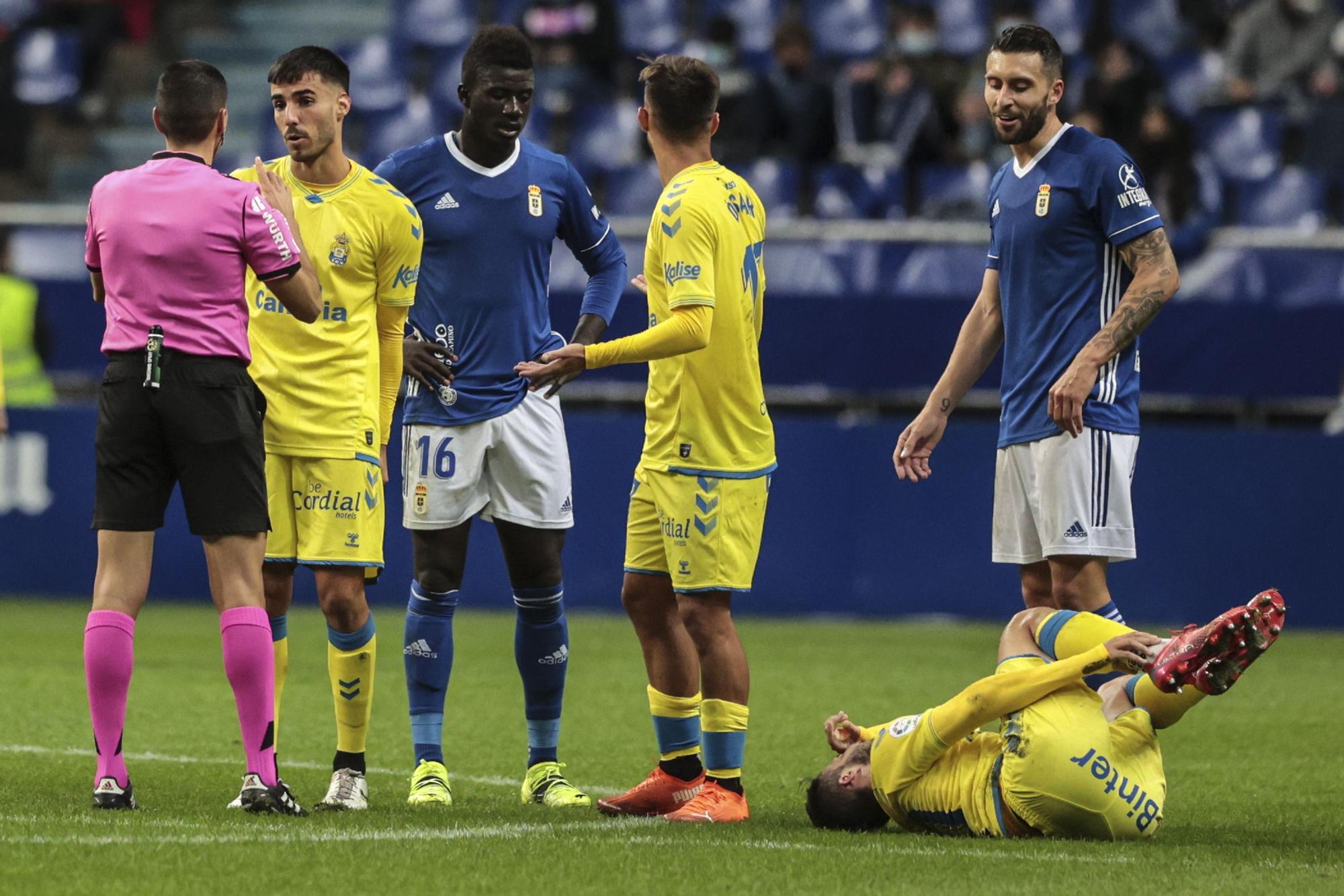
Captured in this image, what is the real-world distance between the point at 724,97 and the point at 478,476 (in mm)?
10259

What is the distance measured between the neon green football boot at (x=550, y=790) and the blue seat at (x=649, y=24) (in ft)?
41.1

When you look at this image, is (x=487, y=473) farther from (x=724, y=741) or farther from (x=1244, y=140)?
(x=1244, y=140)

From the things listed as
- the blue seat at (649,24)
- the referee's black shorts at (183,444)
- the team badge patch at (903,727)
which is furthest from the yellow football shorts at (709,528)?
the blue seat at (649,24)

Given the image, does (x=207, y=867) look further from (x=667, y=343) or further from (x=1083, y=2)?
(x=1083, y=2)

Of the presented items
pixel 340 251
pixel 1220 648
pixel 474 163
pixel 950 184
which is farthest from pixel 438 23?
pixel 1220 648

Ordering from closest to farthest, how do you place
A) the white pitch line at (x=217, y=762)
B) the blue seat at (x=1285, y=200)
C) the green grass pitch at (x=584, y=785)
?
the green grass pitch at (x=584, y=785), the white pitch line at (x=217, y=762), the blue seat at (x=1285, y=200)

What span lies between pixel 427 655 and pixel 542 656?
1.32 ft

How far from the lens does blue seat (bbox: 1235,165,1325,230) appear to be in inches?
594

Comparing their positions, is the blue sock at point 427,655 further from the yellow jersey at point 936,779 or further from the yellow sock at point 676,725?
the yellow jersey at point 936,779

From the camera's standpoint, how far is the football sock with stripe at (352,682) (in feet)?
21.3

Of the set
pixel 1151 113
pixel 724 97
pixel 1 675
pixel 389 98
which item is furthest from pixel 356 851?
pixel 389 98

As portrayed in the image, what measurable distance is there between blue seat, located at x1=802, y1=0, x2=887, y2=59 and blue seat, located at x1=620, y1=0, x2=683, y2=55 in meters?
1.21

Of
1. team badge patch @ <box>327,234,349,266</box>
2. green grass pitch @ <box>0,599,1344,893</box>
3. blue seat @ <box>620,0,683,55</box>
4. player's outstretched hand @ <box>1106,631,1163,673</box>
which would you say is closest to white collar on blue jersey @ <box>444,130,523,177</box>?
team badge patch @ <box>327,234,349,266</box>

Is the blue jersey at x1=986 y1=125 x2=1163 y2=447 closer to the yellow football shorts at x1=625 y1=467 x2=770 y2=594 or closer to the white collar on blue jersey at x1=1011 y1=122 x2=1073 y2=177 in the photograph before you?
the white collar on blue jersey at x1=1011 y1=122 x2=1073 y2=177
